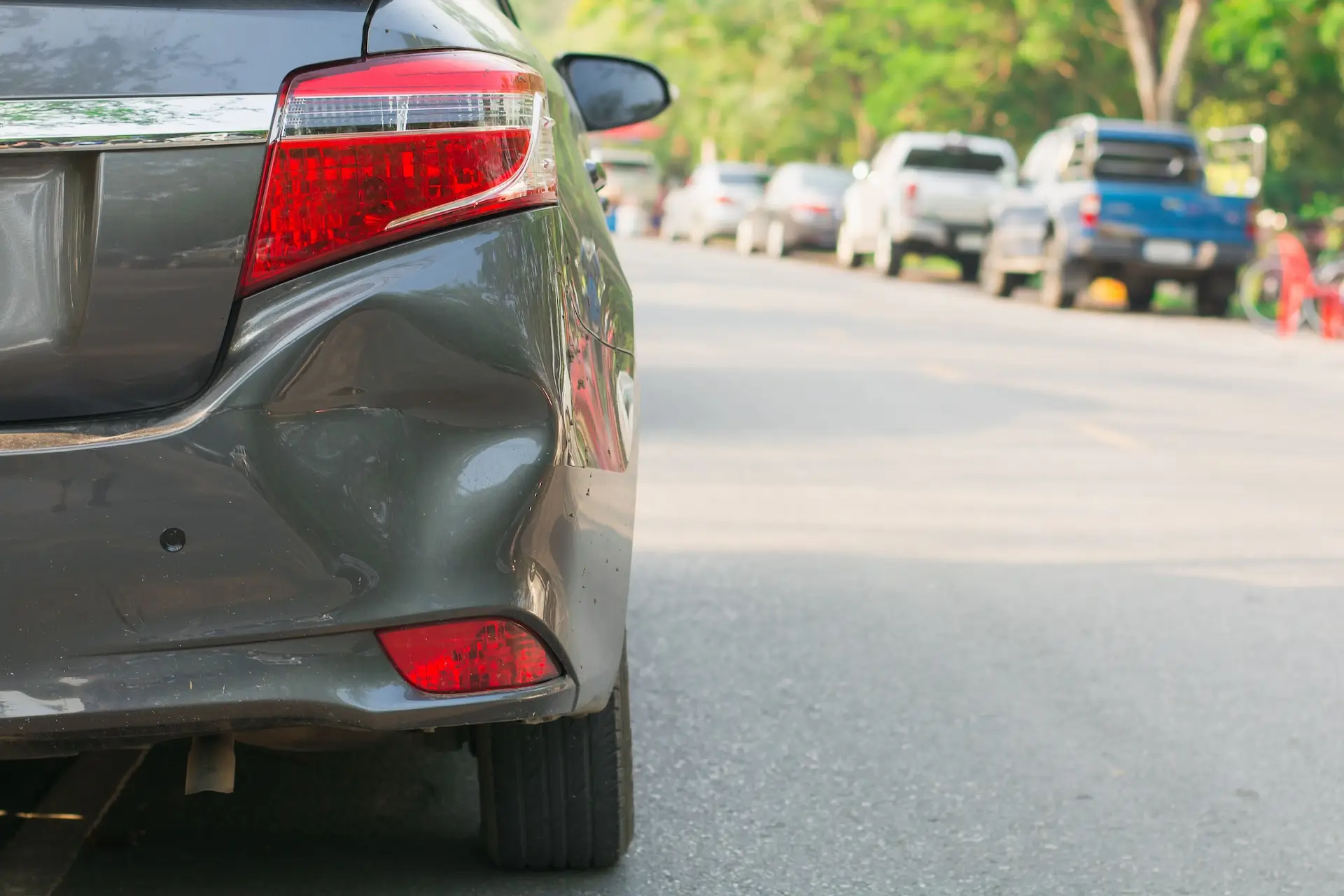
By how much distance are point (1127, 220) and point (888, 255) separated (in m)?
6.87

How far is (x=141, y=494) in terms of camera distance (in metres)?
2.66

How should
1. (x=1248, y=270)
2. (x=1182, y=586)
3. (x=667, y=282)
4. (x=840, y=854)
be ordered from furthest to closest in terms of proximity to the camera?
(x=667, y=282) → (x=1248, y=270) → (x=1182, y=586) → (x=840, y=854)

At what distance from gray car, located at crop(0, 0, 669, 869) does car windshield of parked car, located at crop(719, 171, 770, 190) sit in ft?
124

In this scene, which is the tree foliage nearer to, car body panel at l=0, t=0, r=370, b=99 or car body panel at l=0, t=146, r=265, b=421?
car body panel at l=0, t=0, r=370, b=99

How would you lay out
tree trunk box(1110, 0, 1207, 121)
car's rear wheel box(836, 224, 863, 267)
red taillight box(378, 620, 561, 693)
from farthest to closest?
car's rear wheel box(836, 224, 863, 267) → tree trunk box(1110, 0, 1207, 121) → red taillight box(378, 620, 561, 693)

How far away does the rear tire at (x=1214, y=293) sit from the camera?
21.8 m

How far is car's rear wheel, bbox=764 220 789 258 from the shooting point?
112ft

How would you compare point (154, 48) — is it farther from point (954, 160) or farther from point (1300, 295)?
point (954, 160)

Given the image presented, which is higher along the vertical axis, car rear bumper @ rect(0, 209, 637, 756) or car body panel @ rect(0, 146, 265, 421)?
car body panel @ rect(0, 146, 265, 421)

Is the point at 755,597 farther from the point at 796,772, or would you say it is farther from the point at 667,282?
the point at 667,282

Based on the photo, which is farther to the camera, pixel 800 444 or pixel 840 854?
pixel 800 444

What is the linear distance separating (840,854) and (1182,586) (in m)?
3.13

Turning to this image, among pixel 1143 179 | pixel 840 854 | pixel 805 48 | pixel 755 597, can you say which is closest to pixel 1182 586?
pixel 755 597

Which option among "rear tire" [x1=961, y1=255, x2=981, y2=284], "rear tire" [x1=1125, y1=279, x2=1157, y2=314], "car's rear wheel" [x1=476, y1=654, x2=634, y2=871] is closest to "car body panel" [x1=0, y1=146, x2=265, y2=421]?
"car's rear wheel" [x1=476, y1=654, x2=634, y2=871]
